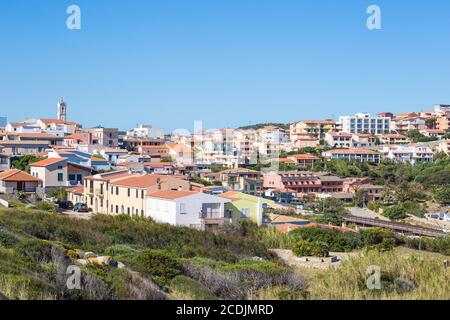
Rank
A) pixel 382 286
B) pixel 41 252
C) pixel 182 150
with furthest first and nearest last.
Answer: pixel 182 150 < pixel 41 252 < pixel 382 286

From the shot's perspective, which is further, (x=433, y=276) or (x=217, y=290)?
(x=217, y=290)

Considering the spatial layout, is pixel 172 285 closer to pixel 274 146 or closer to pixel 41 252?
pixel 41 252

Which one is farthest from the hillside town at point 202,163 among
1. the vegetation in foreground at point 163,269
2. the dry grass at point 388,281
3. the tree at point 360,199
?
the dry grass at point 388,281

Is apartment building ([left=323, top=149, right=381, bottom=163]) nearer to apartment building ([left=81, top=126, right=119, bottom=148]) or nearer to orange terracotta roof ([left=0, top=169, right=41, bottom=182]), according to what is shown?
apartment building ([left=81, top=126, right=119, bottom=148])

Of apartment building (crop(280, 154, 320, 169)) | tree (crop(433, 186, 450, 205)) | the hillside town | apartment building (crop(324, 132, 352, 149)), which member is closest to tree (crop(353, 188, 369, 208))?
the hillside town

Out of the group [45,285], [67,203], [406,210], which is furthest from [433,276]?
[406,210]

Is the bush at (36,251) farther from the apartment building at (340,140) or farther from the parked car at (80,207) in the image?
the apartment building at (340,140)
